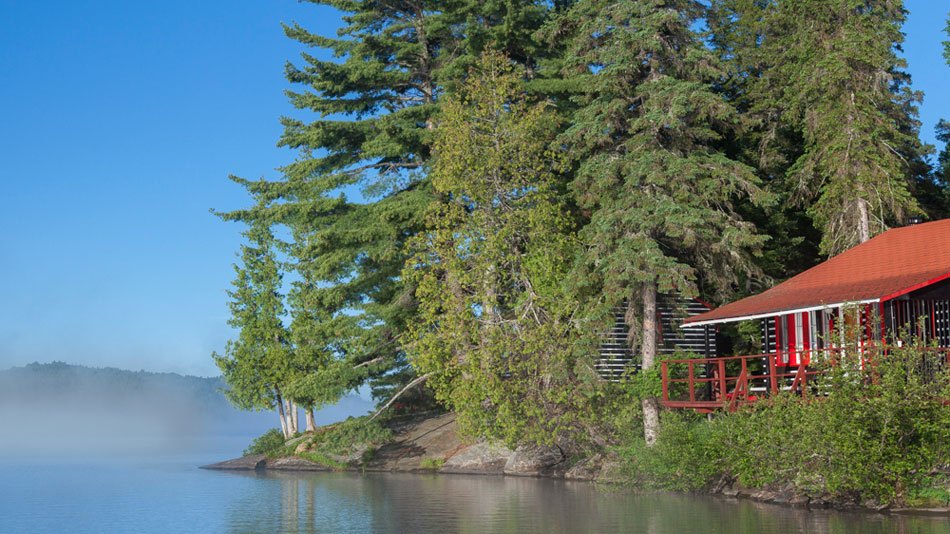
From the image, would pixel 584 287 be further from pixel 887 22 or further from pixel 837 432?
pixel 887 22

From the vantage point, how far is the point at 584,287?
2927 centimetres

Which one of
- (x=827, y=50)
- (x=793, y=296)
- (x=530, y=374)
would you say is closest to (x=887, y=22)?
(x=827, y=50)

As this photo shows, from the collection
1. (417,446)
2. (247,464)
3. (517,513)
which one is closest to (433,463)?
(417,446)

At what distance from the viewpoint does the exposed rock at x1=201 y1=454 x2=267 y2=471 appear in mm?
39875

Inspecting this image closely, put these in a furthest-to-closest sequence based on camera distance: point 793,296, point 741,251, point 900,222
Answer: point 900,222 < point 741,251 < point 793,296

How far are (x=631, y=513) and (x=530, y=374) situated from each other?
9.46 m

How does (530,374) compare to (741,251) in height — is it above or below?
below

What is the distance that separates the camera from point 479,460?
3384 centimetres

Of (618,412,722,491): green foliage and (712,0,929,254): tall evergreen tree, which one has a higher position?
(712,0,929,254): tall evergreen tree

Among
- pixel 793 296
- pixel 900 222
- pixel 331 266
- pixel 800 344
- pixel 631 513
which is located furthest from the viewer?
pixel 331 266

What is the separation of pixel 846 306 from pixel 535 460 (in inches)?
556

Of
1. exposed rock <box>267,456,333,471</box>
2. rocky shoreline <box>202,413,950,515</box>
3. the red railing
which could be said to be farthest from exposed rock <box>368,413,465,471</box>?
the red railing

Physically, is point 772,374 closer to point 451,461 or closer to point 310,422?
point 451,461

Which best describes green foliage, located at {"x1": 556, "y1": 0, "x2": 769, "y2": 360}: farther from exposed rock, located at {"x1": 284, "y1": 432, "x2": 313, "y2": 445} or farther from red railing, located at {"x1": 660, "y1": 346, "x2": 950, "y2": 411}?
exposed rock, located at {"x1": 284, "y1": 432, "x2": 313, "y2": 445}
